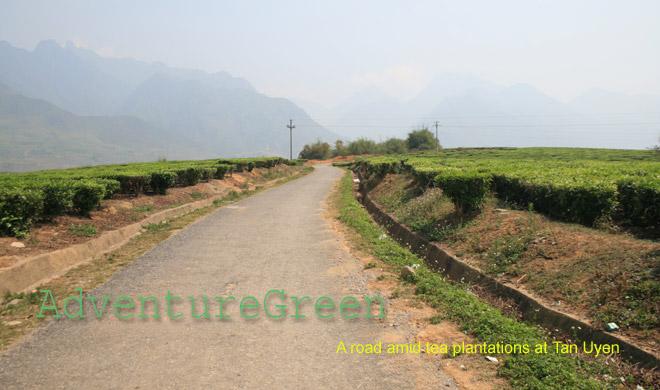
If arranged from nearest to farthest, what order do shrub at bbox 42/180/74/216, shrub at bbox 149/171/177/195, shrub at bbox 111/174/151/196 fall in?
shrub at bbox 42/180/74/216 < shrub at bbox 111/174/151/196 < shrub at bbox 149/171/177/195

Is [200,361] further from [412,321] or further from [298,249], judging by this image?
[298,249]

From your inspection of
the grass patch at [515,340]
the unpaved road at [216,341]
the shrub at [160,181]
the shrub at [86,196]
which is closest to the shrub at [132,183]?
the shrub at [160,181]

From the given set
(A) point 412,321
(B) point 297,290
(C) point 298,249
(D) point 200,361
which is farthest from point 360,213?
(D) point 200,361

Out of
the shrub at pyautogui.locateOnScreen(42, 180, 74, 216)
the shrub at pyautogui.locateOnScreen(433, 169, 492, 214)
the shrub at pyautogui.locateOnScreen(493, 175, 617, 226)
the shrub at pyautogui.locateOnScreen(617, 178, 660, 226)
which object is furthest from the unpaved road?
the shrub at pyautogui.locateOnScreen(617, 178, 660, 226)

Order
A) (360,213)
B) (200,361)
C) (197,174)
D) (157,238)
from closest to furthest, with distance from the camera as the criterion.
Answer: (200,361) < (157,238) < (360,213) < (197,174)

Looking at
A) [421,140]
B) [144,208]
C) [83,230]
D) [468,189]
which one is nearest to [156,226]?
[144,208]

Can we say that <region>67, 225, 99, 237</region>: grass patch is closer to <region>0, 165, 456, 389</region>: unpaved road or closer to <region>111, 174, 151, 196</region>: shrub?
<region>0, 165, 456, 389</region>: unpaved road

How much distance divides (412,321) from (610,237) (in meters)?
3.51

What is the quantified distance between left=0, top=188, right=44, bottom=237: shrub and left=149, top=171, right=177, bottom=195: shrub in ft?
21.0

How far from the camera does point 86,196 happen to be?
877cm

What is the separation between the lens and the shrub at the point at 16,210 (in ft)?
21.1

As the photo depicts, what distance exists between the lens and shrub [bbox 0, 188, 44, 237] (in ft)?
21.1

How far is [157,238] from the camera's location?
8.52 m

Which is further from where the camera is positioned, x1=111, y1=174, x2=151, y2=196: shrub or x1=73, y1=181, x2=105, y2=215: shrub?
x1=111, y1=174, x2=151, y2=196: shrub
